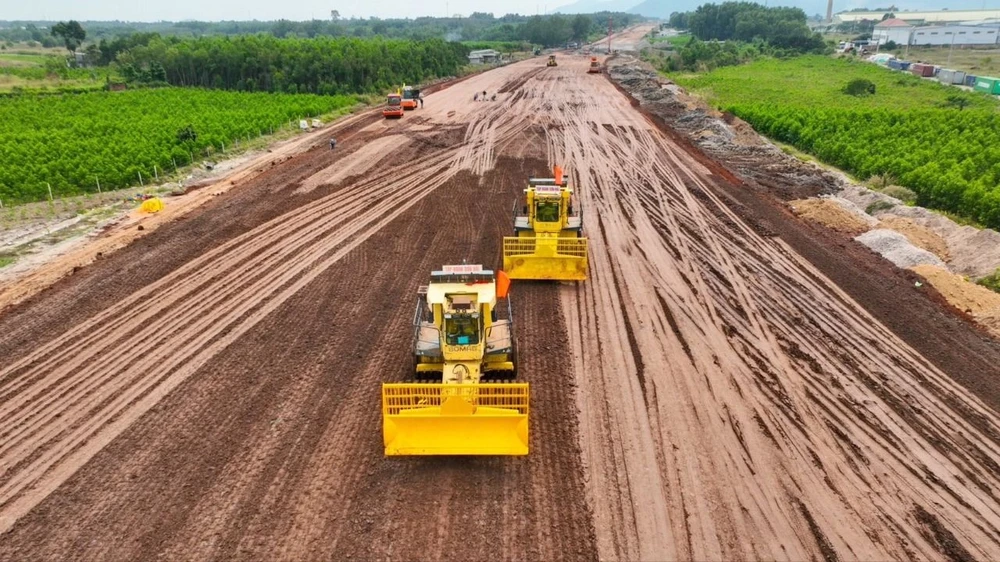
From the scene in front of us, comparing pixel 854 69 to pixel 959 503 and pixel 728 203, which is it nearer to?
pixel 728 203

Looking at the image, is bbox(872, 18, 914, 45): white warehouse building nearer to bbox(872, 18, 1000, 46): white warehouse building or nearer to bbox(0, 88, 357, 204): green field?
bbox(872, 18, 1000, 46): white warehouse building

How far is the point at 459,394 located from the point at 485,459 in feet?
3.82

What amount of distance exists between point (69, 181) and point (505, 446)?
24.2 metres

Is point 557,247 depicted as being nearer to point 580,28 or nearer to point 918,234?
point 918,234

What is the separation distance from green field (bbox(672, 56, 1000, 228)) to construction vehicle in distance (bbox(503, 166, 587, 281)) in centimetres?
1390

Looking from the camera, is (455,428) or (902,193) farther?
→ (902,193)

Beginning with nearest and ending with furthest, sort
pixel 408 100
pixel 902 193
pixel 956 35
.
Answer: pixel 902 193 → pixel 408 100 → pixel 956 35

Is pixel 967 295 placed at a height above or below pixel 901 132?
below

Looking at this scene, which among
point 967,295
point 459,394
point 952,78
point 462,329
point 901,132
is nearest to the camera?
point 459,394

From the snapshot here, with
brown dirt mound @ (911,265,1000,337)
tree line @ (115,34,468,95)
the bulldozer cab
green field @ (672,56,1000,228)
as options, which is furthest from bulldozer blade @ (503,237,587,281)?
tree line @ (115,34,468,95)

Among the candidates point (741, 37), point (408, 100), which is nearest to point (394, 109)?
point (408, 100)

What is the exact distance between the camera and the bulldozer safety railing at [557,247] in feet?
54.4

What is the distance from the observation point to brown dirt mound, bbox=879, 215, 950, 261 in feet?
61.2

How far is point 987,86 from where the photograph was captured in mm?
58250
